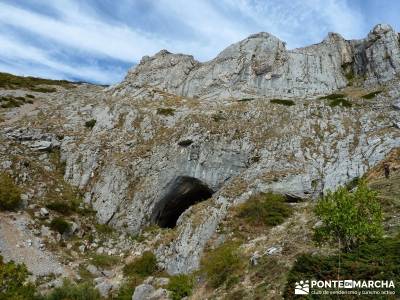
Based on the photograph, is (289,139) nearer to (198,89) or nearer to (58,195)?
(198,89)

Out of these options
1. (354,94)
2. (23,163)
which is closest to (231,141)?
(354,94)

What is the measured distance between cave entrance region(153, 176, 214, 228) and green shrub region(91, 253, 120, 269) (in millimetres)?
7040

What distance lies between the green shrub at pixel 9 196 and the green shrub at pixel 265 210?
19.7 metres

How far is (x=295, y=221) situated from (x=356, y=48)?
37.5m

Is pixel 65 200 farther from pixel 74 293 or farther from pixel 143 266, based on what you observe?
pixel 74 293

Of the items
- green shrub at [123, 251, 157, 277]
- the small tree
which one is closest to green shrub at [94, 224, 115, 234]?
green shrub at [123, 251, 157, 277]

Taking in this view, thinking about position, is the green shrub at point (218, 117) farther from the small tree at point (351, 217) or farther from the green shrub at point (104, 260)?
the small tree at point (351, 217)

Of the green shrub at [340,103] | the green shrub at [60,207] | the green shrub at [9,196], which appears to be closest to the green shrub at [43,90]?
the green shrub at [9,196]

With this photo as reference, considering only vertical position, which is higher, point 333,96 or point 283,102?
point 333,96

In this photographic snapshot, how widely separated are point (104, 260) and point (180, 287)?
1034 centimetres

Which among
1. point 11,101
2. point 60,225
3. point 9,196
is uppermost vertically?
point 11,101

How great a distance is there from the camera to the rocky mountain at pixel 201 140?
3409cm

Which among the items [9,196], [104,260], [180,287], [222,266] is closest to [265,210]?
[222,266]

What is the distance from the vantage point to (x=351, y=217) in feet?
58.4
